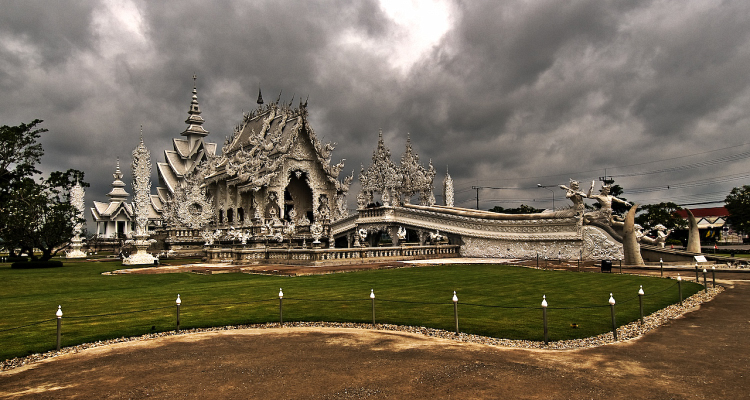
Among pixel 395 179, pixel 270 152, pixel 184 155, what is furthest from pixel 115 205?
pixel 395 179

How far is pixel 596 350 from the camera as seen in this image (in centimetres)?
768

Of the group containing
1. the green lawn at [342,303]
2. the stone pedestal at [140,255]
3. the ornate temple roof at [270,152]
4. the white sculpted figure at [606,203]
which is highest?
the ornate temple roof at [270,152]

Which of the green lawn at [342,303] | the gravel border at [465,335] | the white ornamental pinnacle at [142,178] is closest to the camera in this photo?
the gravel border at [465,335]

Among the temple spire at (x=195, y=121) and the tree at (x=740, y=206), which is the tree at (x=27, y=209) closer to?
the temple spire at (x=195, y=121)

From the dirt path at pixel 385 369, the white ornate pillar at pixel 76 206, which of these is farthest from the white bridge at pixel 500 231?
the white ornate pillar at pixel 76 206

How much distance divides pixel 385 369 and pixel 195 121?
68.0 m

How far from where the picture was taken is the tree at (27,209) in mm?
30953

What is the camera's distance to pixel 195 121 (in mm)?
67562

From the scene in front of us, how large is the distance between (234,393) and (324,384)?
116 centimetres

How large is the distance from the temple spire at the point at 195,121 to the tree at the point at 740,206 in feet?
229

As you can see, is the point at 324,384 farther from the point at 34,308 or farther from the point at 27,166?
the point at 27,166

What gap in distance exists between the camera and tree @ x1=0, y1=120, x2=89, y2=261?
31.0m

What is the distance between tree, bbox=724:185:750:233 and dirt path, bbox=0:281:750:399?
56201 mm

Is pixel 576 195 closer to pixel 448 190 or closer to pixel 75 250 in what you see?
pixel 448 190
